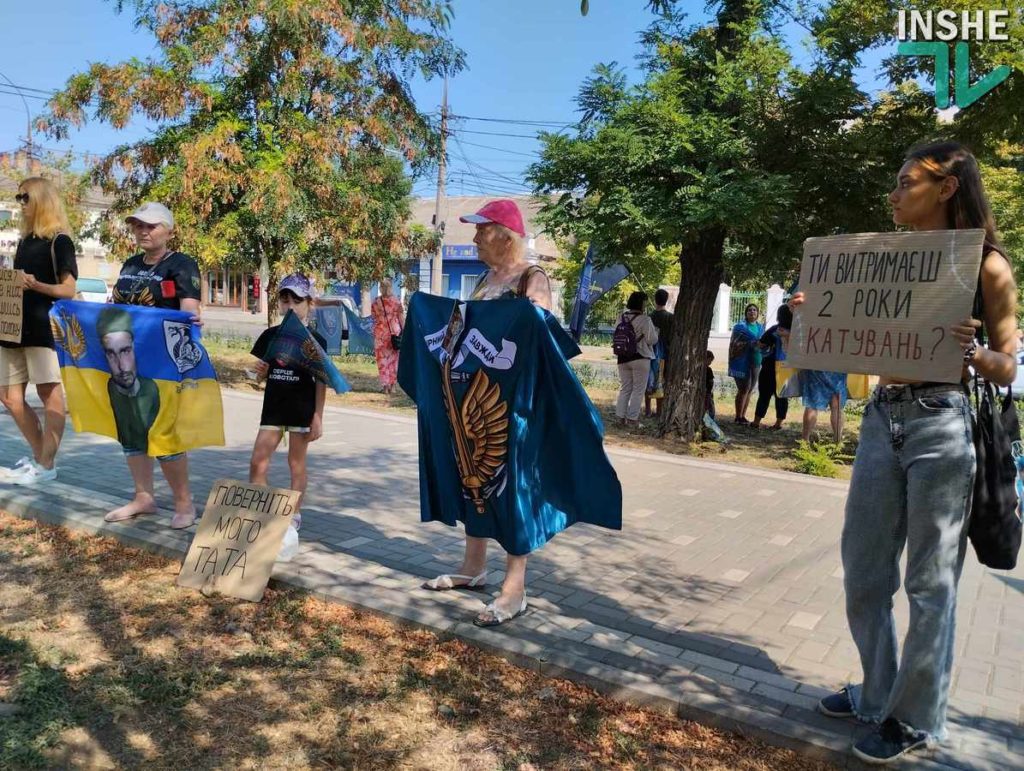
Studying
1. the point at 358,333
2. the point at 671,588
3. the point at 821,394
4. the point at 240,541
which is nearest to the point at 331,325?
the point at 358,333

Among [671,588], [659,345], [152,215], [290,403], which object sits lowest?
[671,588]

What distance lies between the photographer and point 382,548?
495 cm

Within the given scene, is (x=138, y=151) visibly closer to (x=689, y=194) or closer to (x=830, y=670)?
(x=689, y=194)

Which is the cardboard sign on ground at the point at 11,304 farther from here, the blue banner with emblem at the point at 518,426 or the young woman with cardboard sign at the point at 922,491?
the young woman with cardboard sign at the point at 922,491

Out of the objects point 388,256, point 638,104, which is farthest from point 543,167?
point 388,256

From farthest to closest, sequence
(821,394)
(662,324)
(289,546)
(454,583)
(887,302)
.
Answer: (662,324)
(821,394)
(289,546)
(454,583)
(887,302)

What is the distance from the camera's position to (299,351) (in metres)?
4.64

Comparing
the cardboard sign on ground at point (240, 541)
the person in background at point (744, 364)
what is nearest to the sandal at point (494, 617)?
the cardboard sign on ground at point (240, 541)

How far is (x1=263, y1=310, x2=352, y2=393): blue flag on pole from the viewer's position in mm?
4645

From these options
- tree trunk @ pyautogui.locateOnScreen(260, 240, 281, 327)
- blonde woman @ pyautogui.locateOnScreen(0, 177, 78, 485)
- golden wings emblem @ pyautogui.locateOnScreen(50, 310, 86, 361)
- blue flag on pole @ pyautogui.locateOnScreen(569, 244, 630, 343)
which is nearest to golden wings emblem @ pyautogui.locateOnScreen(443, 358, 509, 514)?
golden wings emblem @ pyautogui.locateOnScreen(50, 310, 86, 361)

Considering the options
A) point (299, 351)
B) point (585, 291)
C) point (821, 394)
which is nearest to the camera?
point (299, 351)

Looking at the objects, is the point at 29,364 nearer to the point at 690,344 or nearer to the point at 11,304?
the point at 11,304

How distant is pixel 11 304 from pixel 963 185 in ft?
18.3

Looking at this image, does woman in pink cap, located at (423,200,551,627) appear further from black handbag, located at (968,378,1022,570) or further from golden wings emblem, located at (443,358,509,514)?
black handbag, located at (968,378,1022,570)
